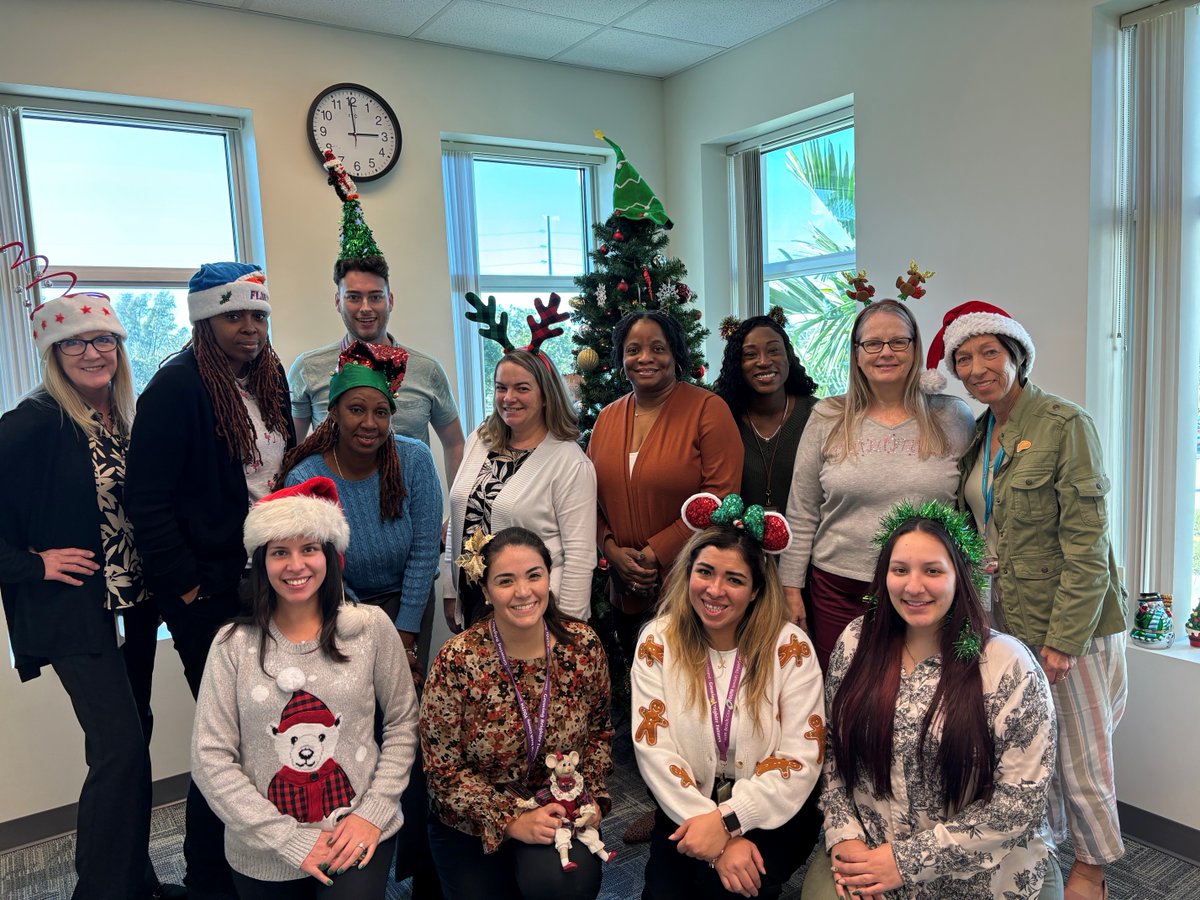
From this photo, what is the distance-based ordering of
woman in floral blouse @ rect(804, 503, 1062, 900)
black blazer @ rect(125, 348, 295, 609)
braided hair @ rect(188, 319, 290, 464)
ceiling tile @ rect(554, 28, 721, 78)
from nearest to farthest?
woman in floral blouse @ rect(804, 503, 1062, 900) → black blazer @ rect(125, 348, 295, 609) → braided hair @ rect(188, 319, 290, 464) → ceiling tile @ rect(554, 28, 721, 78)

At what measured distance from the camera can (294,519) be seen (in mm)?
1980

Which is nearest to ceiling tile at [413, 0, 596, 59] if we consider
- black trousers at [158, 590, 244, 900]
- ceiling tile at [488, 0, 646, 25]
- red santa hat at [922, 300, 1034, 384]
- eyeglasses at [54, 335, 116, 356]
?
ceiling tile at [488, 0, 646, 25]

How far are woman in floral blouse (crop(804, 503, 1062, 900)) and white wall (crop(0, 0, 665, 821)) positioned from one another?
104 inches

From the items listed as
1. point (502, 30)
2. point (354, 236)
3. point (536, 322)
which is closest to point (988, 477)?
point (536, 322)

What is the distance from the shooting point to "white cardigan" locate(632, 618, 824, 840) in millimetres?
1963

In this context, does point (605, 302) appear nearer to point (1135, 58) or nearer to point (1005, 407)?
point (1005, 407)

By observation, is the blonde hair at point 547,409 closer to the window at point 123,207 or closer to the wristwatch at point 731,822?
the wristwatch at point 731,822

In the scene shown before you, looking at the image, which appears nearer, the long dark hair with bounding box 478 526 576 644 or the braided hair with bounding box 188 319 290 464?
the long dark hair with bounding box 478 526 576 644

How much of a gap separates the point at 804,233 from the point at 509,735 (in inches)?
123

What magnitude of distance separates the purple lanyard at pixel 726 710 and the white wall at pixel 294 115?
7.57 feet

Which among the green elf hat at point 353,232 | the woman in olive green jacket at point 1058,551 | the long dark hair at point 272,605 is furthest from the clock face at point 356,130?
the woman in olive green jacket at point 1058,551

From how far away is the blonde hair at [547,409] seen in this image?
8.38ft

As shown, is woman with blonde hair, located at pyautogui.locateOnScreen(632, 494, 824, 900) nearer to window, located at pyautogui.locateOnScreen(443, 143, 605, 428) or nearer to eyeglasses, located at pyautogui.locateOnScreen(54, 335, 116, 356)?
eyeglasses, located at pyautogui.locateOnScreen(54, 335, 116, 356)

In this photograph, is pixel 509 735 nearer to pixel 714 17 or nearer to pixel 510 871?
pixel 510 871
